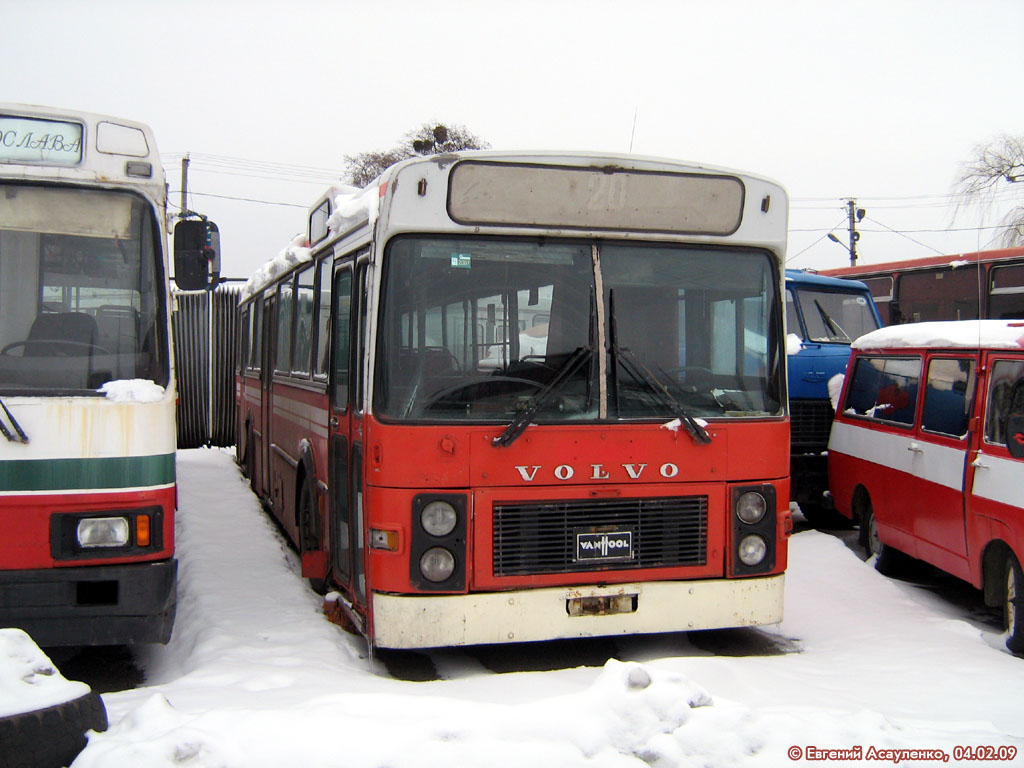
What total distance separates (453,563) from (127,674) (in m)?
2.22

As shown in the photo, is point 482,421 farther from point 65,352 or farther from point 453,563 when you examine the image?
point 65,352

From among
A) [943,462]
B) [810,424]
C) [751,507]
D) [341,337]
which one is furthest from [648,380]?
[810,424]

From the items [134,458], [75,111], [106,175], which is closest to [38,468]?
[134,458]

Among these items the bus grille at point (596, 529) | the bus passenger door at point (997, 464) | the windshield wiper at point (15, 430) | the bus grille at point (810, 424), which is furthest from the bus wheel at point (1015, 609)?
the windshield wiper at point (15, 430)

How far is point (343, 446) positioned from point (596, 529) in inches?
68.5

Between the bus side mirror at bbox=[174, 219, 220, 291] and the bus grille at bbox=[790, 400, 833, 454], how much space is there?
6.76 m

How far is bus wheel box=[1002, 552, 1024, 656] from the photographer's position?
6.10 metres

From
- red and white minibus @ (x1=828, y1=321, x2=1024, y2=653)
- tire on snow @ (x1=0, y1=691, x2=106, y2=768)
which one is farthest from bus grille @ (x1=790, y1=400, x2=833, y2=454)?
tire on snow @ (x1=0, y1=691, x2=106, y2=768)

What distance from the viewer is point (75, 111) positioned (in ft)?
17.3

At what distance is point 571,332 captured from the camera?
218 inches

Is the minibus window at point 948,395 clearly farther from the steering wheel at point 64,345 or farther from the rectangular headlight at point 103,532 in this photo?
the steering wheel at point 64,345

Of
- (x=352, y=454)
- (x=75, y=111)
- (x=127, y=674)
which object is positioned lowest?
(x=127, y=674)

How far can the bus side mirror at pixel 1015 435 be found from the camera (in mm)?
5738

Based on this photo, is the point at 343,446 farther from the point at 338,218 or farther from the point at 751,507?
the point at 751,507
